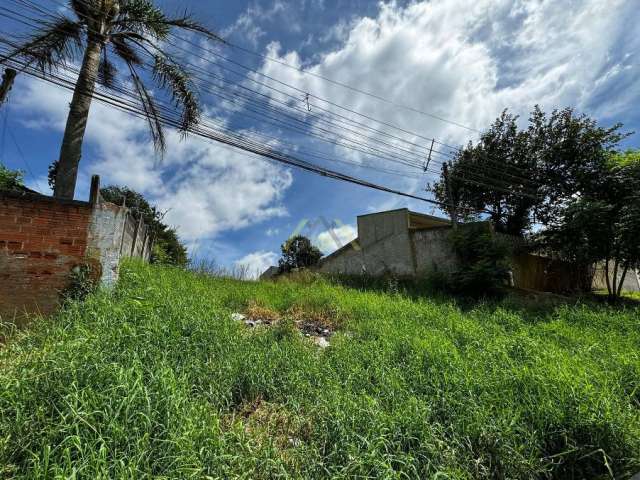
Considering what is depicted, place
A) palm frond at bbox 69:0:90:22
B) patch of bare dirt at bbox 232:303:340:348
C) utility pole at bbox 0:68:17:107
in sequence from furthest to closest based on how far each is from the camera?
utility pole at bbox 0:68:17:107
palm frond at bbox 69:0:90:22
patch of bare dirt at bbox 232:303:340:348

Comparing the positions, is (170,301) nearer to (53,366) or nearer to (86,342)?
(86,342)

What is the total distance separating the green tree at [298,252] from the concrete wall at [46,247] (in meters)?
18.2

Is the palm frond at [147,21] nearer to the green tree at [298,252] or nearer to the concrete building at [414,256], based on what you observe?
the concrete building at [414,256]

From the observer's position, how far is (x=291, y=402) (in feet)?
9.46

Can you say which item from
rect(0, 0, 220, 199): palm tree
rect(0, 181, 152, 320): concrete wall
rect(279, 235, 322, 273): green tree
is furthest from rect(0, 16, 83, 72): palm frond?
rect(279, 235, 322, 273): green tree

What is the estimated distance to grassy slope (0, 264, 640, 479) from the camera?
6.70ft

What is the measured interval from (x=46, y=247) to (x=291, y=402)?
3.83m

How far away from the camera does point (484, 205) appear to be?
53.2 feet

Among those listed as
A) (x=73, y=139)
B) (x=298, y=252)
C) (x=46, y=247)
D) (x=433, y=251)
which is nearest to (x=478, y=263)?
(x=433, y=251)

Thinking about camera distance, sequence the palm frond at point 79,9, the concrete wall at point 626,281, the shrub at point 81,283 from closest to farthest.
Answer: the shrub at point 81,283, the palm frond at point 79,9, the concrete wall at point 626,281

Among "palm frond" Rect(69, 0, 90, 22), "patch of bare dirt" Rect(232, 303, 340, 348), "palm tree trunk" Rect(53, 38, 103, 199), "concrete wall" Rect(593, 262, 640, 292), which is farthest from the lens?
"concrete wall" Rect(593, 262, 640, 292)

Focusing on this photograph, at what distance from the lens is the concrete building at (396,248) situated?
11055 millimetres

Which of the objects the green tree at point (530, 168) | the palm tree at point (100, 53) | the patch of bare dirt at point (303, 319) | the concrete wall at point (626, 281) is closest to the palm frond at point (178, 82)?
the palm tree at point (100, 53)

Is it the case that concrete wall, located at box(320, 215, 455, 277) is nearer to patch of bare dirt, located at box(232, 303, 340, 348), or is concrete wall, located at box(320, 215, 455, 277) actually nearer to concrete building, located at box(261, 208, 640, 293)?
concrete building, located at box(261, 208, 640, 293)
